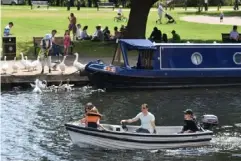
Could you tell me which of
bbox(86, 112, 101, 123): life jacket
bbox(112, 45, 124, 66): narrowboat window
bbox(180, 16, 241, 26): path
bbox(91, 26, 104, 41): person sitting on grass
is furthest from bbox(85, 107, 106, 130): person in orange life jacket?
bbox(180, 16, 241, 26): path

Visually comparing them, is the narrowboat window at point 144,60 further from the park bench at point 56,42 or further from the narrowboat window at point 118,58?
the park bench at point 56,42

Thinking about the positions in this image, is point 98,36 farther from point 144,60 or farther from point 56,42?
point 144,60

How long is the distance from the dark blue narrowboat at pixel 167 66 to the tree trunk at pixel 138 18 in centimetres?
594

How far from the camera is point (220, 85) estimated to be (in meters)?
30.8

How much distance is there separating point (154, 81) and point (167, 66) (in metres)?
1.31

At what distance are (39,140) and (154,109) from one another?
6652 millimetres

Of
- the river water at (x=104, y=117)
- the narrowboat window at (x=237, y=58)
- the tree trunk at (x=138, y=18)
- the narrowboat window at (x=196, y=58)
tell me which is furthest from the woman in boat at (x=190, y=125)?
the tree trunk at (x=138, y=18)

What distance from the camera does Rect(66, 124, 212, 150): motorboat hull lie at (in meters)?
19.1

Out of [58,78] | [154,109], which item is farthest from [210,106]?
[58,78]

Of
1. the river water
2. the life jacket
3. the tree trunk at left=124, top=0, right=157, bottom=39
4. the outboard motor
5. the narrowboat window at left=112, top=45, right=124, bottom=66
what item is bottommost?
the river water

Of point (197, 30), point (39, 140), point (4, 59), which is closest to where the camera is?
point (39, 140)

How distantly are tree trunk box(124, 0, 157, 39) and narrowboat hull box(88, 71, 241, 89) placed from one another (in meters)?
7.05

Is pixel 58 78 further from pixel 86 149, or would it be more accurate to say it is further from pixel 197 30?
pixel 197 30

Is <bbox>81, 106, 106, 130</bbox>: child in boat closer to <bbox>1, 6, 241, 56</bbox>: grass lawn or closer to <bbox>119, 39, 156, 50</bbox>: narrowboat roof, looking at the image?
<bbox>119, 39, 156, 50</bbox>: narrowboat roof
